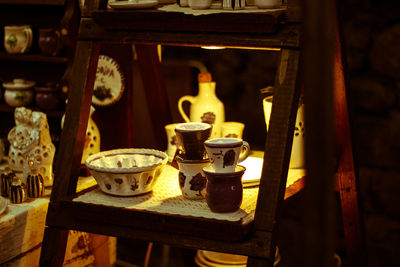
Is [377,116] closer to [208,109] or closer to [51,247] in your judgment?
[208,109]

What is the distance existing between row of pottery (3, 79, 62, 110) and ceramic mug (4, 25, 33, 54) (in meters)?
0.11

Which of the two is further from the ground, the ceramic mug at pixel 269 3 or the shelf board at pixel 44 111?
the ceramic mug at pixel 269 3

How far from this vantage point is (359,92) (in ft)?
8.20

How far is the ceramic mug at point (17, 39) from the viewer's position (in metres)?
2.06

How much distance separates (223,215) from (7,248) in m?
0.62

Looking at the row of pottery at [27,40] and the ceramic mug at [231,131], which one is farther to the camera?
the row of pottery at [27,40]

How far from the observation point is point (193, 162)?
1.33m

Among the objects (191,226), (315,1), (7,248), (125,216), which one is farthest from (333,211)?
(7,248)

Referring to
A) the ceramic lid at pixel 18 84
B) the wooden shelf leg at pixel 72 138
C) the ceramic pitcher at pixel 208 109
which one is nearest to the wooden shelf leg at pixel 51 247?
the wooden shelf leg at pixel 72 138

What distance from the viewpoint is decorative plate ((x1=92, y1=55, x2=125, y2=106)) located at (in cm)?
186

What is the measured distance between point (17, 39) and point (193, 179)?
3.42 ft

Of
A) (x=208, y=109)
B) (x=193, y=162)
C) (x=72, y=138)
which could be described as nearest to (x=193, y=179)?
(x=193, y=162)

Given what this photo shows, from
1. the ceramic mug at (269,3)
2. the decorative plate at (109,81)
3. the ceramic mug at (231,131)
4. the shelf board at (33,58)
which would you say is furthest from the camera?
the shelf board at (33,58)

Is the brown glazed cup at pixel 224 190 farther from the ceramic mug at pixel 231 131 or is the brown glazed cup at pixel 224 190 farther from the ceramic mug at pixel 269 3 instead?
the ceramic mug at pixel 231 131
